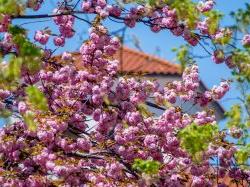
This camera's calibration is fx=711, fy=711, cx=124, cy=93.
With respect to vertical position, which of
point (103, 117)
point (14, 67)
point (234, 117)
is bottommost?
point (234, 117)

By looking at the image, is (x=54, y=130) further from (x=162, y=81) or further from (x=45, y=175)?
(x=162, y=81)

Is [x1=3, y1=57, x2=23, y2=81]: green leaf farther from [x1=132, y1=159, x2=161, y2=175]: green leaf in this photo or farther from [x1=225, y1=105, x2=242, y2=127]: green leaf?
[x1=225, y1=105, x2=242, y2=127]: green leaf

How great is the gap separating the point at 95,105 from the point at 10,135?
1.44m

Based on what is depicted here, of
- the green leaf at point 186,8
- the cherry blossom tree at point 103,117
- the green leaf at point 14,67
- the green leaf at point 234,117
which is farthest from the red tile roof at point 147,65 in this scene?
the green leaf at point 14,67

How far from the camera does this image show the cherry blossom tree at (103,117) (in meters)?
10.4

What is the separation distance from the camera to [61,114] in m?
10.7

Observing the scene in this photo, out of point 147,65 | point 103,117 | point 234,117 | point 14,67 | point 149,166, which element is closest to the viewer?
point 14,67

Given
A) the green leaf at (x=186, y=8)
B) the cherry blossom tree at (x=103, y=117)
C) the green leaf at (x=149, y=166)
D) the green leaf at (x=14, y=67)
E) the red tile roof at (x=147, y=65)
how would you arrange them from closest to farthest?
the green leaf at (x=14, y=67) < the green leaf at (x=186, y=8) < the green leaf at (x=149, y=166) < the cherry blossom tree at (x=103, y=117) < the red tile roof at (x=147, y=65)

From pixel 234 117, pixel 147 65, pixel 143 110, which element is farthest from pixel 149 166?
pixel 147 65

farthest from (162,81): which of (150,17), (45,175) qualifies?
(45,175)

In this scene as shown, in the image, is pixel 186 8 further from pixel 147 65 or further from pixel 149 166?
pixel 147 65

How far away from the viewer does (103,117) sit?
11.1 m

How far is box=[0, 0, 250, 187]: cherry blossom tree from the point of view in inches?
408

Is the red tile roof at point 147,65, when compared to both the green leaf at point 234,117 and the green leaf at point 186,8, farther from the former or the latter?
the green leaf at point 186,8
